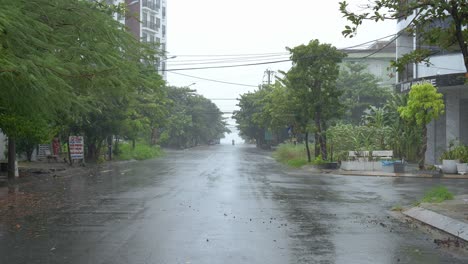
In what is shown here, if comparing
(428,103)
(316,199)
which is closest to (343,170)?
(428,103)

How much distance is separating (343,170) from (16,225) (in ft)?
62.6

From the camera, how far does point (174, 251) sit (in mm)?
7516

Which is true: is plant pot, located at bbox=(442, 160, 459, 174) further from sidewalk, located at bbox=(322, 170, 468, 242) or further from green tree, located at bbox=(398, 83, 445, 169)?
sidewalk, located at bbox=(322, 170, 468, 242)

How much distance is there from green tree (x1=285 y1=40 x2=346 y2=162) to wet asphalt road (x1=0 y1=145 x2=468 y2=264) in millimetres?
11969

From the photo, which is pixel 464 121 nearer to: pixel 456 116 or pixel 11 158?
pixel 456 116

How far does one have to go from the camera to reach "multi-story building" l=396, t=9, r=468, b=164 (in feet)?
84.2

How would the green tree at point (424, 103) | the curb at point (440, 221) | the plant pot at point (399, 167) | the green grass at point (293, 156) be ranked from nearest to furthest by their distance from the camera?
the curb at point (440, 221) < the green tree at point (424, 103) < the plant pot at point (399, 167) < the green grass at point (293, 156)

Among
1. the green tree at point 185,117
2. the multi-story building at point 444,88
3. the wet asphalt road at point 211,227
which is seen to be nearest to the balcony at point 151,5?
the green tree at point 185,117

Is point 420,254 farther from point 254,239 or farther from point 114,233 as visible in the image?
point 114,233

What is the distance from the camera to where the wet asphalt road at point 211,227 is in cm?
732

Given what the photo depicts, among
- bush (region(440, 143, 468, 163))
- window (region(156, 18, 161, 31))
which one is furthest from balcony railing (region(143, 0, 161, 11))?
bush (region(440, 143, 468, 163))

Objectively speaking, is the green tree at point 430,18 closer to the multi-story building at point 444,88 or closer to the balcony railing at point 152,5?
the multi-story building at point 444,88

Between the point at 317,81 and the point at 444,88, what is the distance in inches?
267

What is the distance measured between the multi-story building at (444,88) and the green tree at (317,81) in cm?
417
